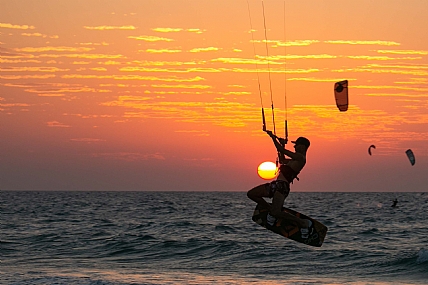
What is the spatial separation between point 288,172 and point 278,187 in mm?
465

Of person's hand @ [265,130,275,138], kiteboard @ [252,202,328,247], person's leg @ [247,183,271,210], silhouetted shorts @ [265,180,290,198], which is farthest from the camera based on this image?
kiteboard @ [252,202,328,247]

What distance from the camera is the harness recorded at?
15609 mm

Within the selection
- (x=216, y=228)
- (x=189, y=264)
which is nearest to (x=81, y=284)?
(x=189, y=264)

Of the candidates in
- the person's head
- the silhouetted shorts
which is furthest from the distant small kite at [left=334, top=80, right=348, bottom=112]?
the silhouetted shorts

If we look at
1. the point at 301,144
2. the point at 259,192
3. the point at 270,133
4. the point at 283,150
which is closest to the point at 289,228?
the point at 259,192

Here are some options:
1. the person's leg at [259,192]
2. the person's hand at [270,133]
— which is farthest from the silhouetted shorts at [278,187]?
the person's hand at [270,133]

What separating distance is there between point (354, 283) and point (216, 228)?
21.1 meters

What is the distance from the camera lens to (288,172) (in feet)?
51.3

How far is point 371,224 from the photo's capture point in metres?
51.4

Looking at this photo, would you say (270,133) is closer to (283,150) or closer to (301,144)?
(283,150)

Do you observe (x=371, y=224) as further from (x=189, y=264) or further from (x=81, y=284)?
(x=81, y=284)

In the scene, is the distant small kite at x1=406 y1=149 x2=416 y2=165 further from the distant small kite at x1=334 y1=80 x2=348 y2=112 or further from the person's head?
the person's head

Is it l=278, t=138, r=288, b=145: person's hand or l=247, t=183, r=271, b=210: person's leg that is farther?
l=247, t=183, r=271, b=210: person's leg

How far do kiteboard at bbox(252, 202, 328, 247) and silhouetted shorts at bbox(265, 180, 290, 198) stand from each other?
5.20 ft
